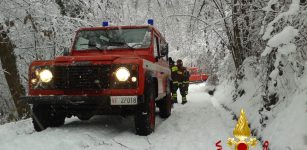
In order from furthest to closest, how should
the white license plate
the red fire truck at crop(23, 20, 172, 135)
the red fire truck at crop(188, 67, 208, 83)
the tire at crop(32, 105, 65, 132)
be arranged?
the red fire truck at crop(188, 67, 208, 83) → the tire at crop(32, 105, 65, 132) → the red fire truck at crop(23, 20, 172, 135) → the white license plate

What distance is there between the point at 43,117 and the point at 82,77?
3.78ft

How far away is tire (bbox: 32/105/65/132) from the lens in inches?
282

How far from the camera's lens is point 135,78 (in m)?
6.61

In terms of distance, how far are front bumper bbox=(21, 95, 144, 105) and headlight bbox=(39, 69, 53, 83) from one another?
345mm

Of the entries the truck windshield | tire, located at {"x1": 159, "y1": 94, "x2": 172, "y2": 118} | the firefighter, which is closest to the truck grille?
the truck windshield

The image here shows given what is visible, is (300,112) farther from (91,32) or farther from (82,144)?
(91,32)

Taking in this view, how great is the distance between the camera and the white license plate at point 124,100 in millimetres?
6492

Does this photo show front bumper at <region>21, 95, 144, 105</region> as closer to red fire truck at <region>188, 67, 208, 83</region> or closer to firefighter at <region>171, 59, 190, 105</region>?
firefighter at <region>171, 59, 190, 105</region>

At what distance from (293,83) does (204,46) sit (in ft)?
50.5

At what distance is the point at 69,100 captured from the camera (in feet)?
21.9

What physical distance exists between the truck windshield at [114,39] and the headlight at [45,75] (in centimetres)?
144

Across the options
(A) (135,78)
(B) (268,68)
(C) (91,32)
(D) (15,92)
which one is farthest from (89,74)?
(D) (15,92)

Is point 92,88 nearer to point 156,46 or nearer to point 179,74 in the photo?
point 156,46

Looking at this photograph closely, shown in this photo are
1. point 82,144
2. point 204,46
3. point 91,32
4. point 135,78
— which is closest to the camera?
point 82,144
